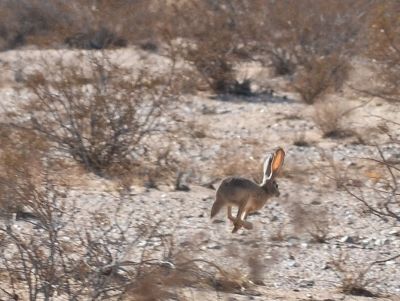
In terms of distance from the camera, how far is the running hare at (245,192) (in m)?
8.41

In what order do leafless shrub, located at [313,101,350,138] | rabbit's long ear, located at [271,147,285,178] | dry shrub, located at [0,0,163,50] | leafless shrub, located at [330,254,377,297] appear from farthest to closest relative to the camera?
dry shrub, located at [0,0,163,50] → leafless shrub, located at [313,101,350,138] → rabbit's long ear, located at [271,147,285,178] → leafless shrub, located at [330,254,377,297]

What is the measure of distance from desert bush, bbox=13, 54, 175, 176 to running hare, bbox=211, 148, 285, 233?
117 inches

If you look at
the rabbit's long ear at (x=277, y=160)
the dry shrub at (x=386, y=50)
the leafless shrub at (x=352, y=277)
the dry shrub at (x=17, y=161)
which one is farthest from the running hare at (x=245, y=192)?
the dry shrub at (x=386, y=50)

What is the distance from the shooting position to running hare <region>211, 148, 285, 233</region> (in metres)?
8.41

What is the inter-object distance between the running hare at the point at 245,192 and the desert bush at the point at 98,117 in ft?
9.78

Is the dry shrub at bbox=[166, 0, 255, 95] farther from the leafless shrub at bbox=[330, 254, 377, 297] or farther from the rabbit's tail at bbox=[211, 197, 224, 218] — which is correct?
the leafless shrub at bbox=[330, 254, 377, 297]

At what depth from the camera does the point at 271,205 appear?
1034 centimetres

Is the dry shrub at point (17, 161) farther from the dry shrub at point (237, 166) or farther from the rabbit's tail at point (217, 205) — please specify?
the dry shrub at point (237, 166)

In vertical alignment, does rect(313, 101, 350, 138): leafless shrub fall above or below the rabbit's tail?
above

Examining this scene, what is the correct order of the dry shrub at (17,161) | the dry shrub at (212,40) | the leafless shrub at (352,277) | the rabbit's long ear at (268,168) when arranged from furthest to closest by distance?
the dry shrub at (212,40)
the rabbit's long ear at (268,168)
the leafless shrub at (352,277)
the dry shrub at (17,161)

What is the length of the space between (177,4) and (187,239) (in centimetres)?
1431

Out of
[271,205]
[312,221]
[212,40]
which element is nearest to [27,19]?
[212,40]

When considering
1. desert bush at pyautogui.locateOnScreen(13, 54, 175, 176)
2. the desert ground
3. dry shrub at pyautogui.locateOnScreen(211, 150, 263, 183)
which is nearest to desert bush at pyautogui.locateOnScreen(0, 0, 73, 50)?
the desert ground

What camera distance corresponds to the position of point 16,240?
6.10 metres
